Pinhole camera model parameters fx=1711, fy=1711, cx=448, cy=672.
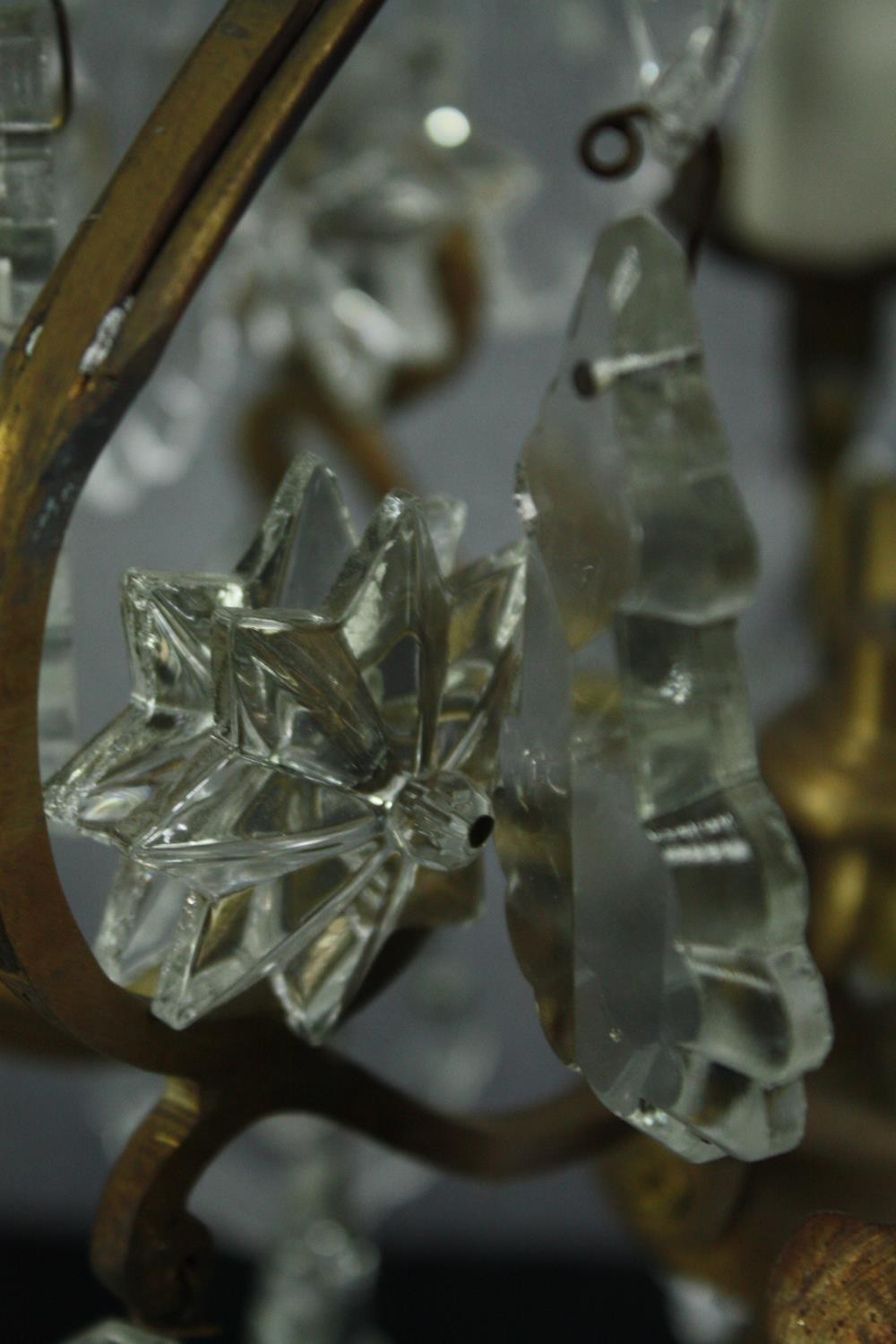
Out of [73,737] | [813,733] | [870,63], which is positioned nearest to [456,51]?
[870,63]

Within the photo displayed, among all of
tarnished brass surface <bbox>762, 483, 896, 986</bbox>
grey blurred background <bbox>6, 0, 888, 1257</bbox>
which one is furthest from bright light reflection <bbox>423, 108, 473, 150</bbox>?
tarnished brass surface <bbox>762, 483, 896, 986</bbox>

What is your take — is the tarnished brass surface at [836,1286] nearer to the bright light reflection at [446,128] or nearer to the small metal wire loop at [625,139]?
the small metal wire loop at [625,139]

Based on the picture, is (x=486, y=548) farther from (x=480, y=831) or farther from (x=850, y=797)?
(x=480, y=831)

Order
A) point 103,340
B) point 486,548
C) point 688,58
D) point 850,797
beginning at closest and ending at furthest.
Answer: point 103,340, point 688,58, point 850,797, point 486,548

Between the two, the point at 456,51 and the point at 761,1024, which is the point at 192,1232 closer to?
the point at 761,1024

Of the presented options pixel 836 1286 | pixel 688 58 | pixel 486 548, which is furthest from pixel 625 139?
pixel 486 548

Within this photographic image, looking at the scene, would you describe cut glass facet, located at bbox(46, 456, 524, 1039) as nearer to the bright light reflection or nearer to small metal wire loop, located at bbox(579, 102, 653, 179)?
small metal wire loop, located at bbox(579, 102, 653, 179)
